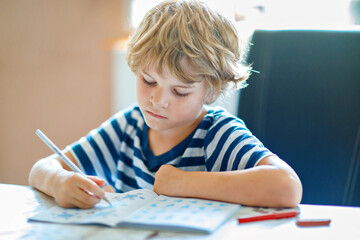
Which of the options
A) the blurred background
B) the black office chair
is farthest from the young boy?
the blurred background

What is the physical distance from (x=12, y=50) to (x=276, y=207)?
197 centimetres

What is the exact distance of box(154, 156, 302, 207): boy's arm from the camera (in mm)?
702

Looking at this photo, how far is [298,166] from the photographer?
1.13 metres

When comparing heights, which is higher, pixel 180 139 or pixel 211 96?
pixel 211 96

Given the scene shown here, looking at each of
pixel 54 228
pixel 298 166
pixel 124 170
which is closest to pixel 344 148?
pixel 298 166

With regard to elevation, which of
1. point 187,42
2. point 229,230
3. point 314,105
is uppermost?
point 187,42

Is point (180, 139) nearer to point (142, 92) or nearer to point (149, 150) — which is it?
point (149, 150)

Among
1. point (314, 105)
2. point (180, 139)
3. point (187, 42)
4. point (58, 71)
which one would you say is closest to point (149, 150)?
point (180, 139)

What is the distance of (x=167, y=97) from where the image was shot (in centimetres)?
89

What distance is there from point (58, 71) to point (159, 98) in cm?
158

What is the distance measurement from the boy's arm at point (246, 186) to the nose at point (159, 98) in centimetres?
17

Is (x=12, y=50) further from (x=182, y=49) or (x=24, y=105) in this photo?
(x=182, y=49)

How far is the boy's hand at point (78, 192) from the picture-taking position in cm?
70

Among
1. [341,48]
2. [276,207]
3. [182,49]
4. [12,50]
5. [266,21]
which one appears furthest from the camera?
[12,50]
